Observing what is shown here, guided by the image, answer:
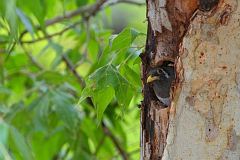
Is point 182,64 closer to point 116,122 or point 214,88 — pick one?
point 214,88

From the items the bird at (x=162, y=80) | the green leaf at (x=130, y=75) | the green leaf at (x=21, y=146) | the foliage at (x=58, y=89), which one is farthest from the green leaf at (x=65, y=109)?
the bird at (x=162, y=80)

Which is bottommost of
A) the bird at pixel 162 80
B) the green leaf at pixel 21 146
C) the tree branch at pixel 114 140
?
the tree branch at pixel 114 140

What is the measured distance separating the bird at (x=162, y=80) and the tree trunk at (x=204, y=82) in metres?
0.02

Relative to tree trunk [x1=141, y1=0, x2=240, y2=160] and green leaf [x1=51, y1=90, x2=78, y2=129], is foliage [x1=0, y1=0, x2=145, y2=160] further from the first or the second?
tree trunk [x1=141, y1=0, x2=240, y2=160]

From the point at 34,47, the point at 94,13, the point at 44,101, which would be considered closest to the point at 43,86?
the point at 44,101

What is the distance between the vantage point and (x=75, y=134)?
4.93 feet

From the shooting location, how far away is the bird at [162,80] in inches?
29.6

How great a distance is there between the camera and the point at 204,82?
70 centimetres

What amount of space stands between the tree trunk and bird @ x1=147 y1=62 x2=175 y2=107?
0.02 metres

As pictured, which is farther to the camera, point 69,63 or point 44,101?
point 69,63

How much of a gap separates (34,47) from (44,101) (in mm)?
505

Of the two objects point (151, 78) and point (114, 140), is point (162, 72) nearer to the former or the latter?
point (151, 78)

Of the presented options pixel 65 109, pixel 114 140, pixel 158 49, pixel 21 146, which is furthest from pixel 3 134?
pixel 114 140

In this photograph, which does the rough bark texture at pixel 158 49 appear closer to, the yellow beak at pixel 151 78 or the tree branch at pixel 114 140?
the yellow beak at pixel 151 78
